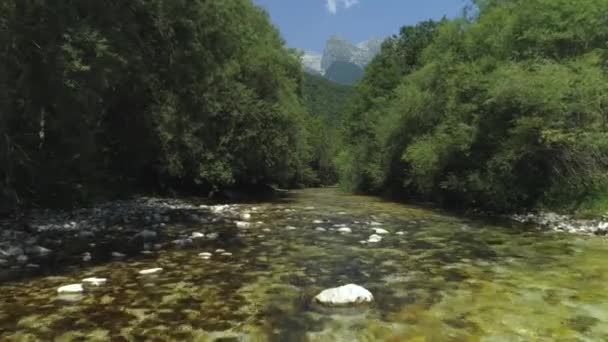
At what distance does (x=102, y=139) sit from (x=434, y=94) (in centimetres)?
1800

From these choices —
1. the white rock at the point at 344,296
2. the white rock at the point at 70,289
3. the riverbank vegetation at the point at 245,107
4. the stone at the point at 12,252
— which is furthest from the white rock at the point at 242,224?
the white rock at the point at 344,296

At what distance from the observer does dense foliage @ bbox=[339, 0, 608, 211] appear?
1895cm

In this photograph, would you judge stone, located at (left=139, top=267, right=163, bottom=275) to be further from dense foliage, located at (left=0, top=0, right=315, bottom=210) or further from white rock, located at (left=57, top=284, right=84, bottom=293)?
dense foliage, located at (left=0, top=0, right=315, bottom=210)

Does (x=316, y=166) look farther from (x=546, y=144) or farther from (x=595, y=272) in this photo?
(x=595, y=272)

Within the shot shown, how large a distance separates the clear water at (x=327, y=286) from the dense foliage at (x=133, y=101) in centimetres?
514

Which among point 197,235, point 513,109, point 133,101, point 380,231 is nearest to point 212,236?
point 197,235

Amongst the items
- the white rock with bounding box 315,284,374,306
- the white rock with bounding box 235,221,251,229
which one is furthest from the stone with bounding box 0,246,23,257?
the white rock with bounding box 315,284,374,306

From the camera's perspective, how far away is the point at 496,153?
2094cm

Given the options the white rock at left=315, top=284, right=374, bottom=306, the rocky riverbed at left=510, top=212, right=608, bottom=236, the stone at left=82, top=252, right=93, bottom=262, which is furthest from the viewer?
the rocky riverbed at left=510, top=212, right=608, bottom=236

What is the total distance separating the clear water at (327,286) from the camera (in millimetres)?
6121

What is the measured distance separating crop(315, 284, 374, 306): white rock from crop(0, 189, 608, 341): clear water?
0.18 m

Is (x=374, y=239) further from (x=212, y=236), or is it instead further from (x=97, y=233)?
(x=97, y=233)

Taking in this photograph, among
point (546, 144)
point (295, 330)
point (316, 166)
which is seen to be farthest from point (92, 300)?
point (316, 166)

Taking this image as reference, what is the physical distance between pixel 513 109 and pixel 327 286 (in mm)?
14991
